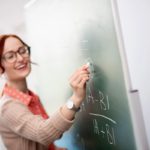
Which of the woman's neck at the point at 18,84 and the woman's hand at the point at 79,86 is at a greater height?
the woman's neck at the point at 18,84

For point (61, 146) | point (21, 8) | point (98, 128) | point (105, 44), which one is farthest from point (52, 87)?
point (21, 8)

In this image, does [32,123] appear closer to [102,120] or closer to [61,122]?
[61,122]

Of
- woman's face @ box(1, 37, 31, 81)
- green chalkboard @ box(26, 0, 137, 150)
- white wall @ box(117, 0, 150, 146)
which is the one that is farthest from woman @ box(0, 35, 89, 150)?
white wall @ box(117, 0, 150, 146)

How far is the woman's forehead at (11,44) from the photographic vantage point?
1168 millimetres

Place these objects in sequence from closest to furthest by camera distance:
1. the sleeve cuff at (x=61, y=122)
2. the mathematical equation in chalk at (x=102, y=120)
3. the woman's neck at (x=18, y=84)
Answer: the sleeve cuff at (x=61, y=122) → the mathematical equation in chalk at (x=102, y=120) → the woman's neck at (x=18, y=84)

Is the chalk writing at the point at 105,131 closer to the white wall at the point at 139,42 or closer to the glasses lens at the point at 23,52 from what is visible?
the white wall at the point at 139,42

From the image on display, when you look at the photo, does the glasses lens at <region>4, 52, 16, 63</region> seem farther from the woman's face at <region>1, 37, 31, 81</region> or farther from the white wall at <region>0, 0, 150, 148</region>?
the white wall at <region>0, 0, 150, 148</region>

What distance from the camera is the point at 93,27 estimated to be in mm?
1142

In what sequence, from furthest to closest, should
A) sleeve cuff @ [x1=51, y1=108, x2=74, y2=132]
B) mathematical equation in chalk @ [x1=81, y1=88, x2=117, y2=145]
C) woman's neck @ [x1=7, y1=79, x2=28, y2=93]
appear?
1. woman's neck @ [x1=7, y1=79, x2=28, y2=93]
2. mathematical equation in chalk @ [x1=81, y1=88, x2=117, y2=145]
3. sleeve cuff @ [x1=51, y1=108, x2=74, y2=132]

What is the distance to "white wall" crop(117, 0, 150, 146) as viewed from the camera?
3.94 ft

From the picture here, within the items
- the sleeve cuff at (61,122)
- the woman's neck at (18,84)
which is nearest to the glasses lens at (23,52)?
the woman's neck at (18,84)

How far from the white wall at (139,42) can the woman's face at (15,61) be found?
0.48 metres

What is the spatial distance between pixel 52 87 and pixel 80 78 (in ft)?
1.71

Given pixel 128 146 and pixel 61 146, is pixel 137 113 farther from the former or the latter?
pixel 61 146
